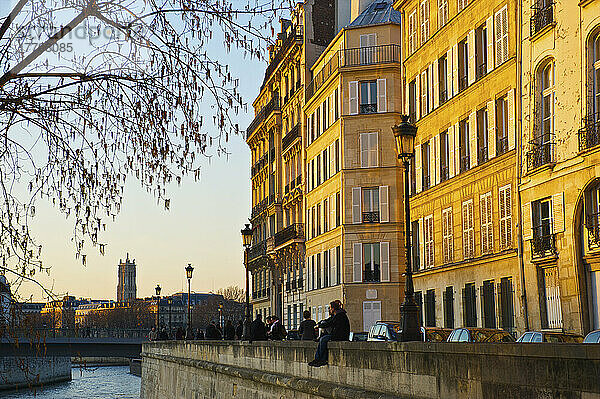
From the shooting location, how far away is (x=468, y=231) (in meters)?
39.0

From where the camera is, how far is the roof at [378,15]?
57.4 m

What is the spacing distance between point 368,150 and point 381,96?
2915 millimetres

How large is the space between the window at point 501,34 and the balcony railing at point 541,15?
8.68 feet

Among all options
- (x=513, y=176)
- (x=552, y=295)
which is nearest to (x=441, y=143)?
(x=513, y=176)

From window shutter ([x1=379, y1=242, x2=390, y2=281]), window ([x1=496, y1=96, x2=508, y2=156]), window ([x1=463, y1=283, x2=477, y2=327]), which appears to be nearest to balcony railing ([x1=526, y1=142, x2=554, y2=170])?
window ([x1=496, y1=96, x2=508, y2=156])

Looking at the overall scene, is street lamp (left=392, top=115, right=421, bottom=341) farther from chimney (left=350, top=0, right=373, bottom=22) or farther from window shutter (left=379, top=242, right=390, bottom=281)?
chimney (left=350, top=0, right=373, bottom=22)

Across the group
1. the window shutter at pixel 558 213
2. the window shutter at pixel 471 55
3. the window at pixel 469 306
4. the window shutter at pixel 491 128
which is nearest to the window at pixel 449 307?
the window at pixel 469 306

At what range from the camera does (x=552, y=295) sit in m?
32.1

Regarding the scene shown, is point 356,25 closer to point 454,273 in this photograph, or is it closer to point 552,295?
point 454,273

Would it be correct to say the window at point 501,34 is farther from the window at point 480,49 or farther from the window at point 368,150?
the window at point 368,150

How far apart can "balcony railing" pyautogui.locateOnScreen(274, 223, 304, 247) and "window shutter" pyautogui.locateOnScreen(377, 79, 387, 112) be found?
14373 mm

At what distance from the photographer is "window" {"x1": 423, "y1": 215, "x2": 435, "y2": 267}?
43.4 metres

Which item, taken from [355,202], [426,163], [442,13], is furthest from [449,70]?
[355,202]

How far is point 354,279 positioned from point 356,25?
45.5 ft
